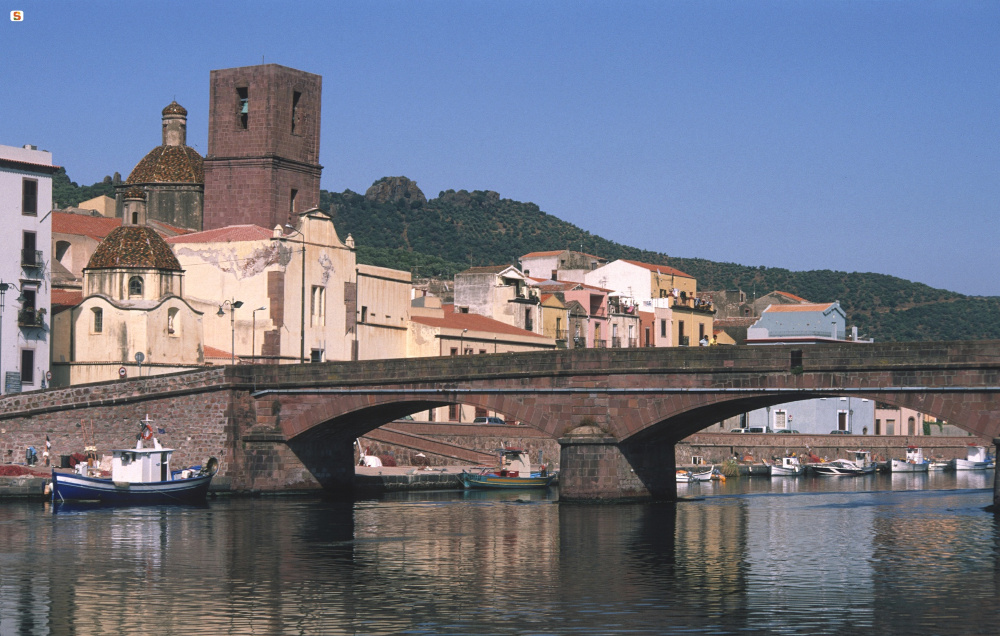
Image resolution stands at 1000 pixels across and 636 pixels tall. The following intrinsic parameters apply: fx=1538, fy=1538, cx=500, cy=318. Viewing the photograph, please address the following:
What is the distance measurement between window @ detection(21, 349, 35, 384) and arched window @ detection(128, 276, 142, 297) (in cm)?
744

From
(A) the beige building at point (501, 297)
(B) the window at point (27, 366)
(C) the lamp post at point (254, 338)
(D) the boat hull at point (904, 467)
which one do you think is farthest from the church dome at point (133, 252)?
(D) the boat hull at point (904, 467)

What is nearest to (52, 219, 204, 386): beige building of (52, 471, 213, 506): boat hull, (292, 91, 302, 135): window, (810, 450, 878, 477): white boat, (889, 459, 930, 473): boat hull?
(52, 471, 213, 506): boat hull

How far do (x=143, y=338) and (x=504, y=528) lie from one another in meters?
33.6

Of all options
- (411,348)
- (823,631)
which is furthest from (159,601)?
(411,348)

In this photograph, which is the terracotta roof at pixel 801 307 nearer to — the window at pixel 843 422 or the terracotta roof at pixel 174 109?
the window at pixel 843 422

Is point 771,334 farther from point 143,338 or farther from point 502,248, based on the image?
point 502,248

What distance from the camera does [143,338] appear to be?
78.6 m

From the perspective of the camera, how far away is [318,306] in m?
91.5

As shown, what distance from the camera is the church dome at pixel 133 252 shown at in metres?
80.7

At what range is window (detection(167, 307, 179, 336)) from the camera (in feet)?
264

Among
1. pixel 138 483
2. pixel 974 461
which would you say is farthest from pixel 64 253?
pixel 974 461

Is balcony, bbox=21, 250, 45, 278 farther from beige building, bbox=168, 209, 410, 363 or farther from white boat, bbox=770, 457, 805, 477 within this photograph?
white boat, bbox=770, 457, 805, 477

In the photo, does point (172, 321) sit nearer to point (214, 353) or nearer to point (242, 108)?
point (214, 353)

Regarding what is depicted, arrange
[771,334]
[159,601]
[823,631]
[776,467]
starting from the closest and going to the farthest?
[823,631]
[159,601]
[776,467]
[771,334]
